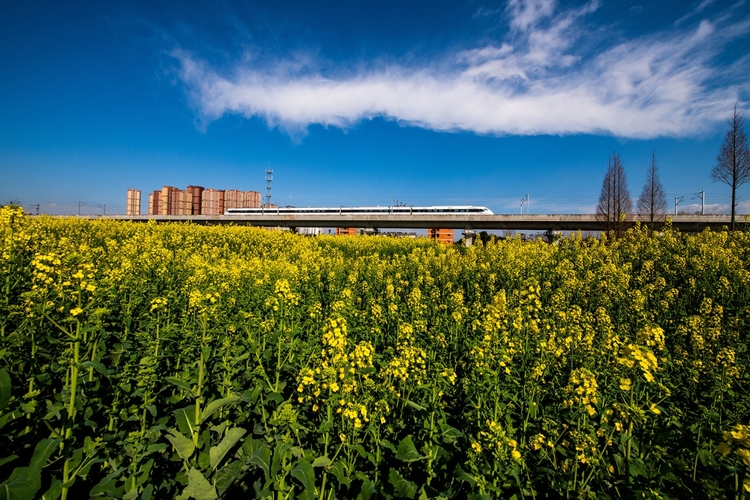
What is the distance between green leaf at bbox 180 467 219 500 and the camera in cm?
194

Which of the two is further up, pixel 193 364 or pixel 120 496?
pixel 193 364

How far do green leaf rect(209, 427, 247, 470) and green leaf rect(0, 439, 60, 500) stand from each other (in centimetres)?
87

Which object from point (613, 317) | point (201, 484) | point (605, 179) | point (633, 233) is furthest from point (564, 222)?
point (201, 484)

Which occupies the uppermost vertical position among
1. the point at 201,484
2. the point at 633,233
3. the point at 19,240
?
the point at 633,233

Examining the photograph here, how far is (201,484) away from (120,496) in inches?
24.3

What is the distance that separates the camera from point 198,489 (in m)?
1.98

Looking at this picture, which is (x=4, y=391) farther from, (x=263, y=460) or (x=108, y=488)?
(x=263, y=460)

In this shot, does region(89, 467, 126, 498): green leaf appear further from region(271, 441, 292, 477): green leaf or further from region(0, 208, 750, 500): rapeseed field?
region(271, 441, 292, 477): green leaf

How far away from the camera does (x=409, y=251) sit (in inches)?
728

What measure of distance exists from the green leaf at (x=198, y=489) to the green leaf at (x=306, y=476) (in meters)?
0.51

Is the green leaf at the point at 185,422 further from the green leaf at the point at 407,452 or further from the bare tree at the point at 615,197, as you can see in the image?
the bare tree at the point at 615,197

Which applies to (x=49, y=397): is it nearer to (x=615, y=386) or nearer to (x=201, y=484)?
(x=201, y=484)

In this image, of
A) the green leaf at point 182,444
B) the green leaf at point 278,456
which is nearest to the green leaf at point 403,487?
the green leaf at point 278,456

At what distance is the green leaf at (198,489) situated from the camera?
1939mm
